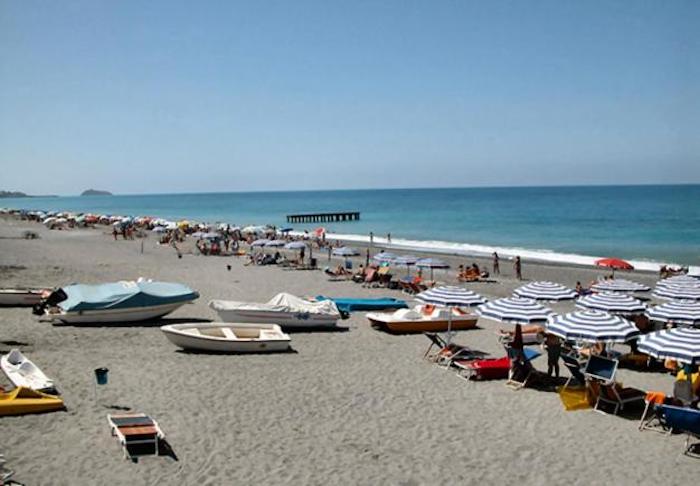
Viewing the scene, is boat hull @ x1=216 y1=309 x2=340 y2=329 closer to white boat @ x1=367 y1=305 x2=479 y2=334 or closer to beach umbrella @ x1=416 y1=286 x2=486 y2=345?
white boat @ x1=367 y1=305 x2=479 y2=334

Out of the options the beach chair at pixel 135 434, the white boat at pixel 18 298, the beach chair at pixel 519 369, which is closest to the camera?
the beach chair at pixel 135 434

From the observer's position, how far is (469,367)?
12133mm

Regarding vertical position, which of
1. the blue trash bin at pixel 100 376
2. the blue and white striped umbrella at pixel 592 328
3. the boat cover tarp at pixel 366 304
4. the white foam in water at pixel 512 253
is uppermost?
the blue and white striped umbrella at pixel 592 328

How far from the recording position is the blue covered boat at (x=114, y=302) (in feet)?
50.8

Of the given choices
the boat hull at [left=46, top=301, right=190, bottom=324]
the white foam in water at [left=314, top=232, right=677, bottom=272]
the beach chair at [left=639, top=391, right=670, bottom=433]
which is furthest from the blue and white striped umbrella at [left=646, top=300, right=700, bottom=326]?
the white foam in water at [left=314, top=232, right=677, bottom=272]

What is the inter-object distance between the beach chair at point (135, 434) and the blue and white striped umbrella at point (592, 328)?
6893mm

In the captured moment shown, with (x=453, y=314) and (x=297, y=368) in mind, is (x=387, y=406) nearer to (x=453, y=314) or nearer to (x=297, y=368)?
(x=297, y=368)

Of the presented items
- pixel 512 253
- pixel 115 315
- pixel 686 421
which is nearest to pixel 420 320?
pixel 115 315

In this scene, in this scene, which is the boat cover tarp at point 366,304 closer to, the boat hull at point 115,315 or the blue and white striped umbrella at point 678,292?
the boat hull at point 115,315

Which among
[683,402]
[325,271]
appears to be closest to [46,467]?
[683,402]

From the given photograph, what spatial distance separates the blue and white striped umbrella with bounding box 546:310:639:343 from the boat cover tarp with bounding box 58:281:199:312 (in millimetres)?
9869

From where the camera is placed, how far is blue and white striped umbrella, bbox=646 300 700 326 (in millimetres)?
12090

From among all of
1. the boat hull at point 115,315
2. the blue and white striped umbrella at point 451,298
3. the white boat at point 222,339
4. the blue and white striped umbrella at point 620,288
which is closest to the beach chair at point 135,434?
the white boat at point 222,339

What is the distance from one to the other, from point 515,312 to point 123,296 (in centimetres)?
993
